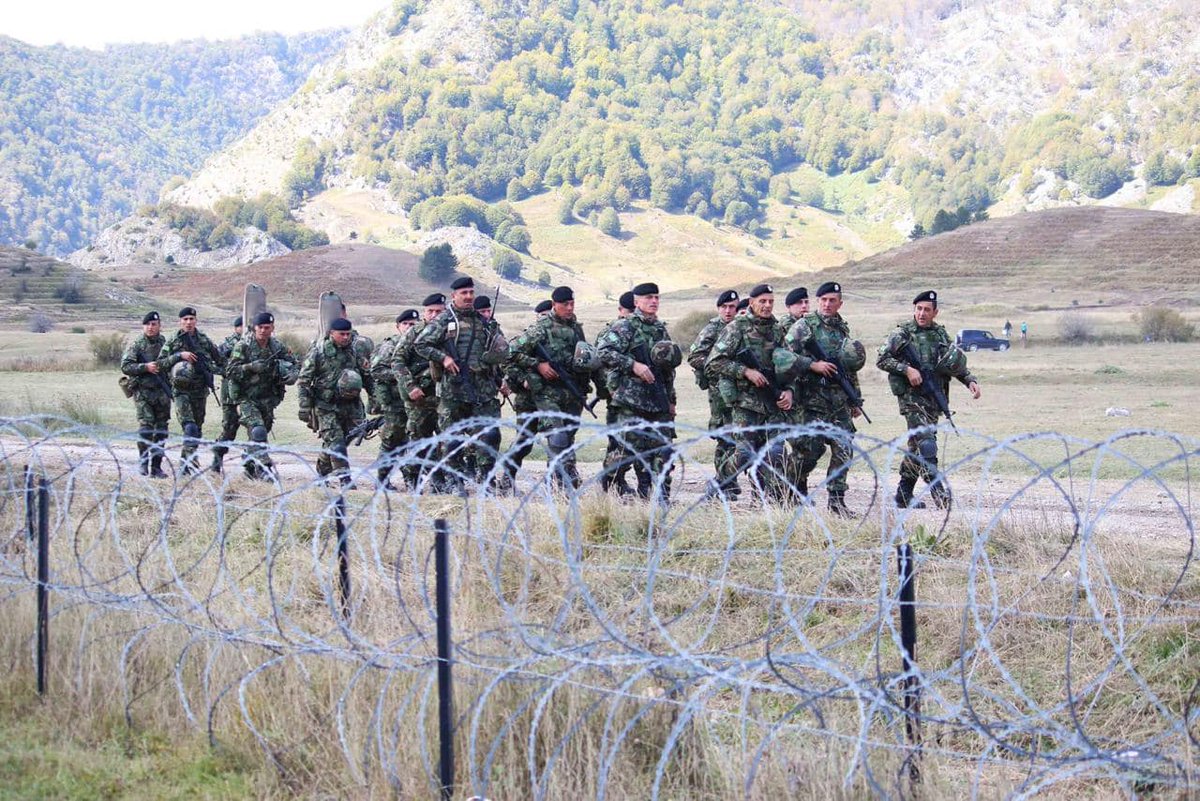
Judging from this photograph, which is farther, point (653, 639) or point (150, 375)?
point (150, 375)

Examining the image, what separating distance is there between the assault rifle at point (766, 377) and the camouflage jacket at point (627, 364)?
2.45 feet

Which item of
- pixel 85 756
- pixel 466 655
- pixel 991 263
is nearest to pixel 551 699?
pixel 466 655

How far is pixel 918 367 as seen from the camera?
9523mm

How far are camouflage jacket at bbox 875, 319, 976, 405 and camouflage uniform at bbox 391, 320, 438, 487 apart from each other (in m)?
3.66

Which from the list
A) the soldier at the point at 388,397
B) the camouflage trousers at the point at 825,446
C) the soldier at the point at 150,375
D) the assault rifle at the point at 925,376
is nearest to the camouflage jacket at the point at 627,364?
the camouflage trousers at the point at 825,446

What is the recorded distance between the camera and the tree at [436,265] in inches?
3568

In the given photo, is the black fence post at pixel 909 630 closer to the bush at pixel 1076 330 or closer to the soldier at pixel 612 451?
the soldier at pixel 612 451

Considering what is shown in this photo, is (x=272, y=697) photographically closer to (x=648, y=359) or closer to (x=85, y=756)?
(x=85, y=756)

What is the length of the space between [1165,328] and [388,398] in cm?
3052

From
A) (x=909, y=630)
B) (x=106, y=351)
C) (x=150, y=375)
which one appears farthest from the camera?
(x=106, y=351)

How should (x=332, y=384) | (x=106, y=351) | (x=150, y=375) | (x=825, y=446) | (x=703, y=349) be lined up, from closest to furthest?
(x=825, y=446), (x=703, y=349), (x=332, y=384), (x=150, y=375), (x=106, y=351)

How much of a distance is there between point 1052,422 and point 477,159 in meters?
129

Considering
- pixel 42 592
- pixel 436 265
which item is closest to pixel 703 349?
pixel 42 592

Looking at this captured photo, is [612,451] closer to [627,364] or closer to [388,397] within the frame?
[627,364]
